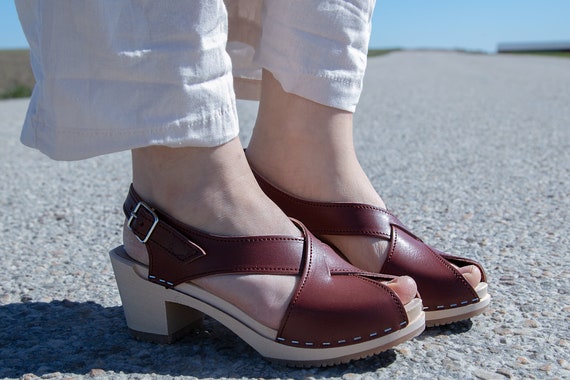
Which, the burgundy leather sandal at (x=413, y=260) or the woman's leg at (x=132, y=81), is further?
the burgundy leather sandal at (x=413, y=260)

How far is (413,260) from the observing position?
1.00 m

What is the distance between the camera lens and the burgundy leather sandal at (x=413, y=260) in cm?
99

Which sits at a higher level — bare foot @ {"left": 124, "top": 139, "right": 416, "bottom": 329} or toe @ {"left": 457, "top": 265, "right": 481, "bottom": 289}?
bare foot @ {"left": 124, "top": 139, "right": 416, "bottom": 329}

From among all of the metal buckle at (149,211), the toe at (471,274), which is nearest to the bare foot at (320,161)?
the toe at (471,274)

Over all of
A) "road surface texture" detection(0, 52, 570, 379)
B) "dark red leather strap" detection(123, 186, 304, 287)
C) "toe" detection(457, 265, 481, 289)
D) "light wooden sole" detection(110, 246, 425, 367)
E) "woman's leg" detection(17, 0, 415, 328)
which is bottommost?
"road surface texture" detection(0, 52, 570, 379)

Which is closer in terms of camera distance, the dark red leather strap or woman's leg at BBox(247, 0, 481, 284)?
the dark red leather strap

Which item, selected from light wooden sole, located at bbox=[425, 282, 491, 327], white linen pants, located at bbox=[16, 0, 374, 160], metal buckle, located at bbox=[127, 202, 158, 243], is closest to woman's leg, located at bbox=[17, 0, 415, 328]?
white linen pants, located at bbox=[16, 0, 374, 160]

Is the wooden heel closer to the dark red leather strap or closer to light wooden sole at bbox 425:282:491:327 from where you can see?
the dark red leather strap

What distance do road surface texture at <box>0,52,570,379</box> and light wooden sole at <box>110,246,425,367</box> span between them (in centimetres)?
2

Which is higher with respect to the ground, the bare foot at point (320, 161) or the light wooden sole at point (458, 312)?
the bare foot at point (320, 161)

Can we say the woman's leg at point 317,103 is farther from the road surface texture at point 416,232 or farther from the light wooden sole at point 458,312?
the road surface texture at point 416,232

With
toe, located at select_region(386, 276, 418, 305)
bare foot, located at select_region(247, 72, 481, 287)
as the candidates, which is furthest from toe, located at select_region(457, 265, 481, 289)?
toe, located at select_region(386, 276, 418, 305)

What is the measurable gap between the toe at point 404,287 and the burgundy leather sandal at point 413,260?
68mm

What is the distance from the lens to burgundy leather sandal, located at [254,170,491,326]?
3.23 ft
